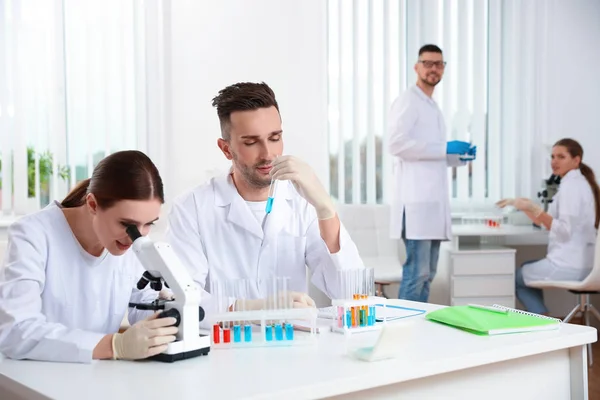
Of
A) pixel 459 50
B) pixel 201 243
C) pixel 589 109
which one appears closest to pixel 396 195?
pixel 459 50

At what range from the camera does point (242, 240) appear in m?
2.19

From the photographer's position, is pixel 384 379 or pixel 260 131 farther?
pixel 260 131

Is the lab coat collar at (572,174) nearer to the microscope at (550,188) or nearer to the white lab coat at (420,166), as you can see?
the microscope at (550,188)

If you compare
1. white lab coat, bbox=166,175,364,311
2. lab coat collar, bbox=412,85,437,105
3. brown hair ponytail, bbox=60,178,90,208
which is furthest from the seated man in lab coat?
lab coat collar, bbox=412,85,437,105

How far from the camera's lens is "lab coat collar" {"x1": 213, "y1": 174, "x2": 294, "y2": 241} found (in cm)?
218

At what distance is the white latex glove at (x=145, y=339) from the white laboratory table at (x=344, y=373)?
0.02 metres

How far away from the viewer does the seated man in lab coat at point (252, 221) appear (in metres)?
2.12

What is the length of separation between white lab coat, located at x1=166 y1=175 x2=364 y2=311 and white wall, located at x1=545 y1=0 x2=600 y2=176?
3.71m

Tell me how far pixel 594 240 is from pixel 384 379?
3328mm

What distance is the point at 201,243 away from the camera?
2.19m

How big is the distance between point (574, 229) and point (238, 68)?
230 cm

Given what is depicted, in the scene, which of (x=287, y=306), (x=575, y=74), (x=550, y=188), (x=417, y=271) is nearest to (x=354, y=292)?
(x=287, y=306)

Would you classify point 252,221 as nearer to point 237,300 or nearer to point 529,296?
point 237,300

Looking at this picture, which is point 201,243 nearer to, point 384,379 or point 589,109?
point 384,379
